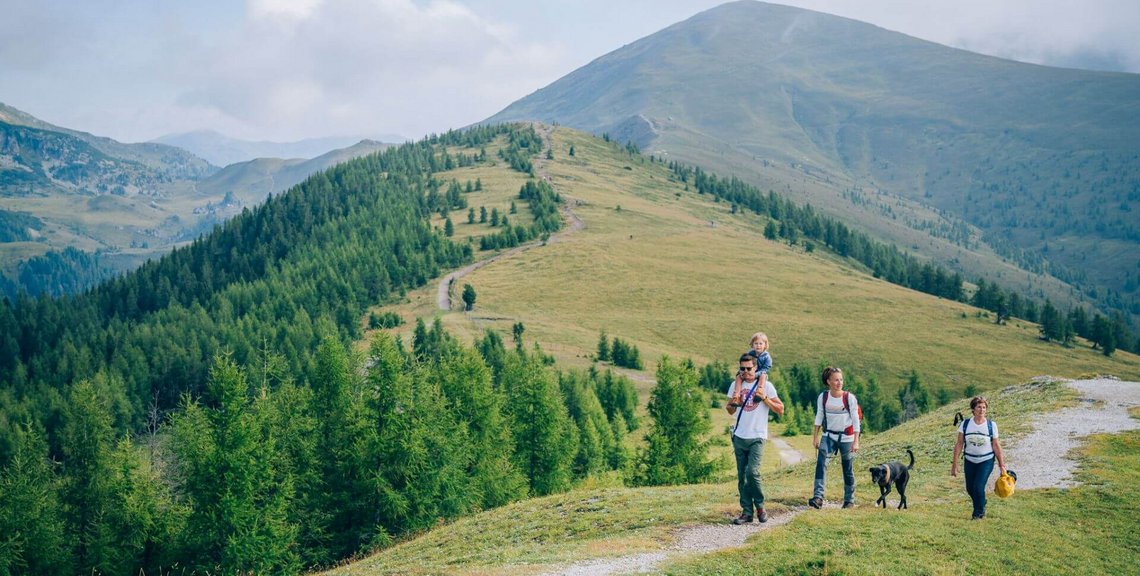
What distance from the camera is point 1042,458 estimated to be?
96.6 ft

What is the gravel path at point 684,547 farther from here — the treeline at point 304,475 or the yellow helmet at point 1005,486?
the treeline at point 304,475

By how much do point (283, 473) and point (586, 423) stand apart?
35.2 metres

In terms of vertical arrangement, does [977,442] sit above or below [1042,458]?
above

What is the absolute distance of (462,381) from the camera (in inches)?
2170

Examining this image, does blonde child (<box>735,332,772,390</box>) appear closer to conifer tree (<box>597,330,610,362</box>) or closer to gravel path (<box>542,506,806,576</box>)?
gravel path (<box>542,506,806,576</box>)

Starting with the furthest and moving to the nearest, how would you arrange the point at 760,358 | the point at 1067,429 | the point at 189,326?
the point at 189,326 < the point at 1067,429 < the point at 760,358

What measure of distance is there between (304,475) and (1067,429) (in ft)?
142

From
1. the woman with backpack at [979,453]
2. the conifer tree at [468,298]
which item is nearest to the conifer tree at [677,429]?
the woman with backpack at [979,453]

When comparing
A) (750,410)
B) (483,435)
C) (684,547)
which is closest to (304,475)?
(483,435)

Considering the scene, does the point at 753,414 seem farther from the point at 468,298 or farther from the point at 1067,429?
the point at 468,298

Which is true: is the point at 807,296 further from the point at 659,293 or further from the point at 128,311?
the point at 128,311

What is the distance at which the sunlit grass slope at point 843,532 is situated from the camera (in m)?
17.7

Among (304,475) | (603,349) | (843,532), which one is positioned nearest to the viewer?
(843,532)

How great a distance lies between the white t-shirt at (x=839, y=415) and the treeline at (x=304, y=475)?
27500 mm
